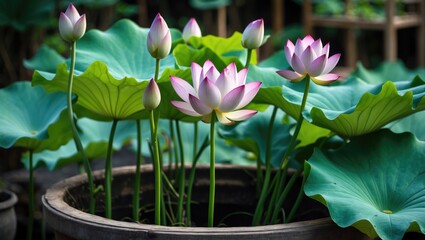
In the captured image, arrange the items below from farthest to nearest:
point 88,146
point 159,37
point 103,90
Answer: point 88,146 → point 103,90 → point 159,37

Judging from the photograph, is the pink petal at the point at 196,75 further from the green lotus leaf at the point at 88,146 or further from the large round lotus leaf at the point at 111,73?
the green lotus leaf at the point at 88,146

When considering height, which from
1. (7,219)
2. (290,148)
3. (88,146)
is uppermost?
(290,148)

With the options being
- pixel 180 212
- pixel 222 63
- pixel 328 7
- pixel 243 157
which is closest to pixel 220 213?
pixel 180 212

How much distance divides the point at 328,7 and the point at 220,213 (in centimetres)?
294

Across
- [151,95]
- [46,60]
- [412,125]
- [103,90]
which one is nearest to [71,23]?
[103,90]

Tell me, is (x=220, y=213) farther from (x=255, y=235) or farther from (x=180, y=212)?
(x=255, y=235)

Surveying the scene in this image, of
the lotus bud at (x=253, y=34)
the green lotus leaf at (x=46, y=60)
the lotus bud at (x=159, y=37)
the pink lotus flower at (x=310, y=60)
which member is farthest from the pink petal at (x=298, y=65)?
the green lotus leaf at (x=46, y=60)

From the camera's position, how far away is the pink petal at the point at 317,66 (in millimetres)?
1253

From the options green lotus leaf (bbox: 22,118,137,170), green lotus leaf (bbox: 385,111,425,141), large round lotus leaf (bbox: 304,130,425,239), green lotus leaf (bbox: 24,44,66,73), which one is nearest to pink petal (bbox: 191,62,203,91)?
large round lotus leaf (bbox: 304,130,425,239)

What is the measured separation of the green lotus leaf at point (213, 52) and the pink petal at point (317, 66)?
0.73 feet

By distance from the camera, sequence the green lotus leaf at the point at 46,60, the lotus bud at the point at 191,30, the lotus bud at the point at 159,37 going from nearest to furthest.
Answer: the lotus bud at the point at 159,37 < the lotus bud at the point at 191,30 < the green lotus leaf at the point at 46,60

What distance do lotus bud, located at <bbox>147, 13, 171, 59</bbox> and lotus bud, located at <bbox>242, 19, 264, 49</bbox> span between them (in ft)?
0.57

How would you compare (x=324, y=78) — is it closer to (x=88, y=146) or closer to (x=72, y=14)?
(x=72, y=14)

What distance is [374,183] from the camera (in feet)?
4.33
